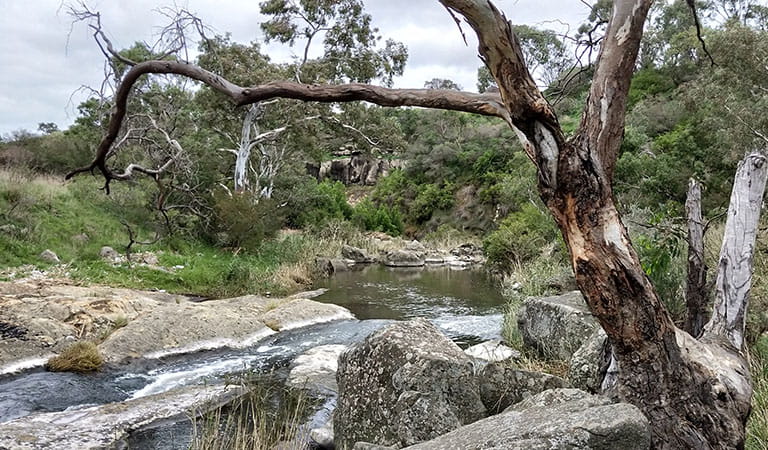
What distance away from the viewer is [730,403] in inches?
108

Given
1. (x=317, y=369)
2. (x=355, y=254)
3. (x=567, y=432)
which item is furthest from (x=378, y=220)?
(x=567, y=432)

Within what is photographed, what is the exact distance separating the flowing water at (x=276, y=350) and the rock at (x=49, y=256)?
218 inches

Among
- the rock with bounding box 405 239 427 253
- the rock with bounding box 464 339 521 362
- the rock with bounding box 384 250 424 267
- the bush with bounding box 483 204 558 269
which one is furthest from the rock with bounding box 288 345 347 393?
the rock with bounding box 405 239 427 253

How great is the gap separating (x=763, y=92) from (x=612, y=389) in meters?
14.5

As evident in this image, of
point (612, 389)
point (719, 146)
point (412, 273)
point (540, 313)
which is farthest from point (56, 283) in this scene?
point (719, 146)

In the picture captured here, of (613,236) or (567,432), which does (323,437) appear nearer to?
(567,432)

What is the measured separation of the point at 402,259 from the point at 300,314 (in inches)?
468

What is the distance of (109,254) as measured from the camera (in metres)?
12.2

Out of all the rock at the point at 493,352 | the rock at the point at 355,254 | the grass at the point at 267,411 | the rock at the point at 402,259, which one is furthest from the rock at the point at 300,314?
the rock at the point at 402,259

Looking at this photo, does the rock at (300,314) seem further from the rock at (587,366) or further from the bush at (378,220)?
the bush at (378,220)

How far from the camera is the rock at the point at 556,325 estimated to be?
5.84m

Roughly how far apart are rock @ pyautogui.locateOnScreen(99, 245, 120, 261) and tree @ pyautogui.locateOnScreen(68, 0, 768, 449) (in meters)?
11.3

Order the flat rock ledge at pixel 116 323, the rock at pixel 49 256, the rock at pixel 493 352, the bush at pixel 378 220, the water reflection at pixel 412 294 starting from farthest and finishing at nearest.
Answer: the bush at pixel 378 220 → the water reflection at pixel 412 294 → the rock at pixel 49 256 → the flat rock ledge at pixel 116 323 → the rock at pixel 493 352

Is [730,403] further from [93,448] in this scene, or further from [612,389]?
[93,448]
